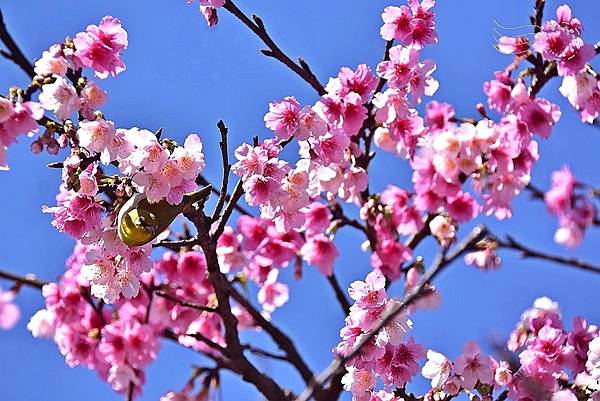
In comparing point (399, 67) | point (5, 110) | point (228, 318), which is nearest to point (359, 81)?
point (399, 67)

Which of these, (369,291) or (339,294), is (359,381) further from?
(339,294)

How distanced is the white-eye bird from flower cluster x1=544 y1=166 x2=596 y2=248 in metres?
1.36

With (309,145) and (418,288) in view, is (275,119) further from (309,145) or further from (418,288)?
(418,288)

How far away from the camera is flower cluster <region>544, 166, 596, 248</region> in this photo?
Result: 268 centimetres

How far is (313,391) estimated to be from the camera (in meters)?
0.96

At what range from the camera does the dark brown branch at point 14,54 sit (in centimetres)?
237

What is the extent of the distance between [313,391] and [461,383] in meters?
1.42

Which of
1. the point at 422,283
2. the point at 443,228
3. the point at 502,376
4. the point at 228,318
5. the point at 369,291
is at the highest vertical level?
the point at 443,228

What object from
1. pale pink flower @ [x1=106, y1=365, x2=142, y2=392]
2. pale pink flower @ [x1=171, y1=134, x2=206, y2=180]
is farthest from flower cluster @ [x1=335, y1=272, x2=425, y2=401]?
pale pink flower @ [x1=106, y1=365, x2=142, y2=392]

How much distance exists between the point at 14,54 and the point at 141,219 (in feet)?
2.53

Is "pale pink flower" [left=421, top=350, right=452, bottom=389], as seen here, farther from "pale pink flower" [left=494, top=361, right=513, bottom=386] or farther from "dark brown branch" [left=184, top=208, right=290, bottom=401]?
"dark brown branch" [left=184, top=208, right=290, bottom=401]

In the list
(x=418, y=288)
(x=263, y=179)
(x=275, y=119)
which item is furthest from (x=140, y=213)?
(x=418, y=288)

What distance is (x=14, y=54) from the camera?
7.83 ft

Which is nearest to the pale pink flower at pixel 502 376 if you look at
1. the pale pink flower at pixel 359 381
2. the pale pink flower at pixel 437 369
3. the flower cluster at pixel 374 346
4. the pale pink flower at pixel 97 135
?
the pale pink flower at pixel 437 369
